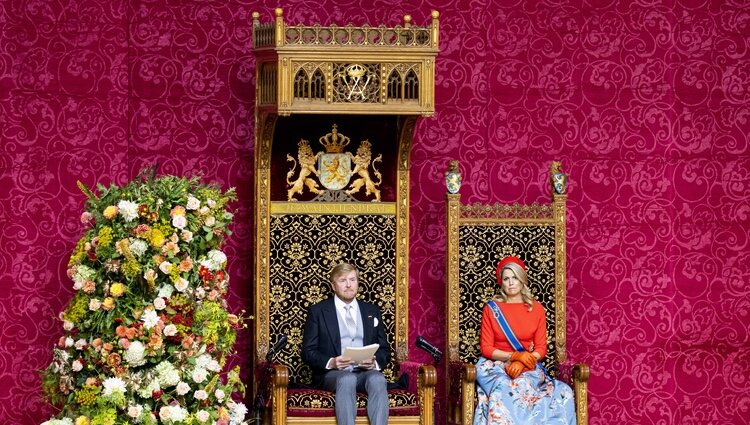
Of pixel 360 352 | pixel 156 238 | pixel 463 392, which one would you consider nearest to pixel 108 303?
pixel 156 238

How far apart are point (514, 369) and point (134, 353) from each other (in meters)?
2.35

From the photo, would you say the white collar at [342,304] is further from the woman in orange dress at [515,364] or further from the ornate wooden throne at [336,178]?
the woman in orange dress at [515,364]

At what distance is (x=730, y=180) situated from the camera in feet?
34.7

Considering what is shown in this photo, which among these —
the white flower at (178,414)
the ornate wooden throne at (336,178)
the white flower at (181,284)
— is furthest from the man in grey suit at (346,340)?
the white flower at (181,284)

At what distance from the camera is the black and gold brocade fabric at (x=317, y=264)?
965 centimetres

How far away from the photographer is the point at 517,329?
9570 millimetres

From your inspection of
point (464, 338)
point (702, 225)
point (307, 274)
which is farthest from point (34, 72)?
point (702, 225)

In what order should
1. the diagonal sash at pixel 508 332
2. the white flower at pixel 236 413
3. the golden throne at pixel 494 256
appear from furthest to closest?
the golden throne at pixel 494 256
the diagonal sash at pixel 508 332
the white flower at pixel 236 413

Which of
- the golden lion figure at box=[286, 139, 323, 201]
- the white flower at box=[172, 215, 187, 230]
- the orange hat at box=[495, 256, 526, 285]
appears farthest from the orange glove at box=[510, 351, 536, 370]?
the white flower at box=[172, 215, 187, 230]

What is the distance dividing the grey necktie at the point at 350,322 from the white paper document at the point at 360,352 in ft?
0.82

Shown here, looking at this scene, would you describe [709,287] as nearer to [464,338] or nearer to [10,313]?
[464,338]

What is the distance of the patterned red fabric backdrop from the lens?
9.77 m

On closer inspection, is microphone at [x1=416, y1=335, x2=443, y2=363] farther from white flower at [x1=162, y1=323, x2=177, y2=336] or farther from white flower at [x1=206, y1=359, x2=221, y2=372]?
white flower at [x1=162, y1=323, x2=177, y2=336]

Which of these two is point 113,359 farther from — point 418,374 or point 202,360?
point 418,374
